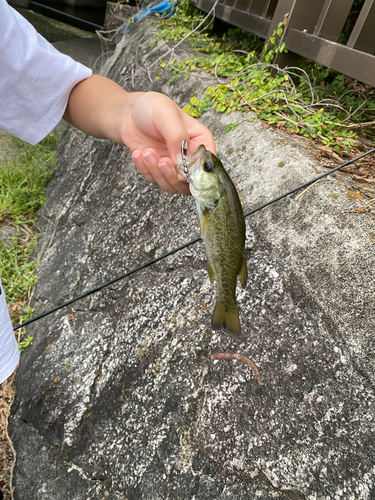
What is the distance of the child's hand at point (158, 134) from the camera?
1.41 meters

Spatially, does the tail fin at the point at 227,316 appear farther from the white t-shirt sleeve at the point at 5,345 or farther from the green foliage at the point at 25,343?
the green foliage at the point at 25,343

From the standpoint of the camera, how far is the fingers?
4.81ft

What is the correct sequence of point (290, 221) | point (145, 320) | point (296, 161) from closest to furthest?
point (290, 221), point (296, 161), point (145, 320)

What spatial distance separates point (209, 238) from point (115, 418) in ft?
4.57

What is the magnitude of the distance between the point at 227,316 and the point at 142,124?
2.99 feet

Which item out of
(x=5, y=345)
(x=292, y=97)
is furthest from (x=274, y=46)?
(x=5, y=345)

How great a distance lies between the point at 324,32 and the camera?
2615mm

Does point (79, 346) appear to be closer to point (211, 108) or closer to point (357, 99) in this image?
point (211, 108)

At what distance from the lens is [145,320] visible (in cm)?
236

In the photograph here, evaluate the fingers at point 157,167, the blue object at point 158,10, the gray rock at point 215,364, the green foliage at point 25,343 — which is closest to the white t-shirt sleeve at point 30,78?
the fingers at point 157,167

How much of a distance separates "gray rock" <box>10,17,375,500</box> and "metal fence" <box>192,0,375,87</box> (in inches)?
24.2

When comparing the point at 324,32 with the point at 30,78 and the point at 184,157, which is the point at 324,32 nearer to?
the point at 184,157

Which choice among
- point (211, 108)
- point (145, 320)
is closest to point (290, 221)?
point (145, 320)

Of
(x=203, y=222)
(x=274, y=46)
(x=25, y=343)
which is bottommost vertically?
(x=25, y=343)
